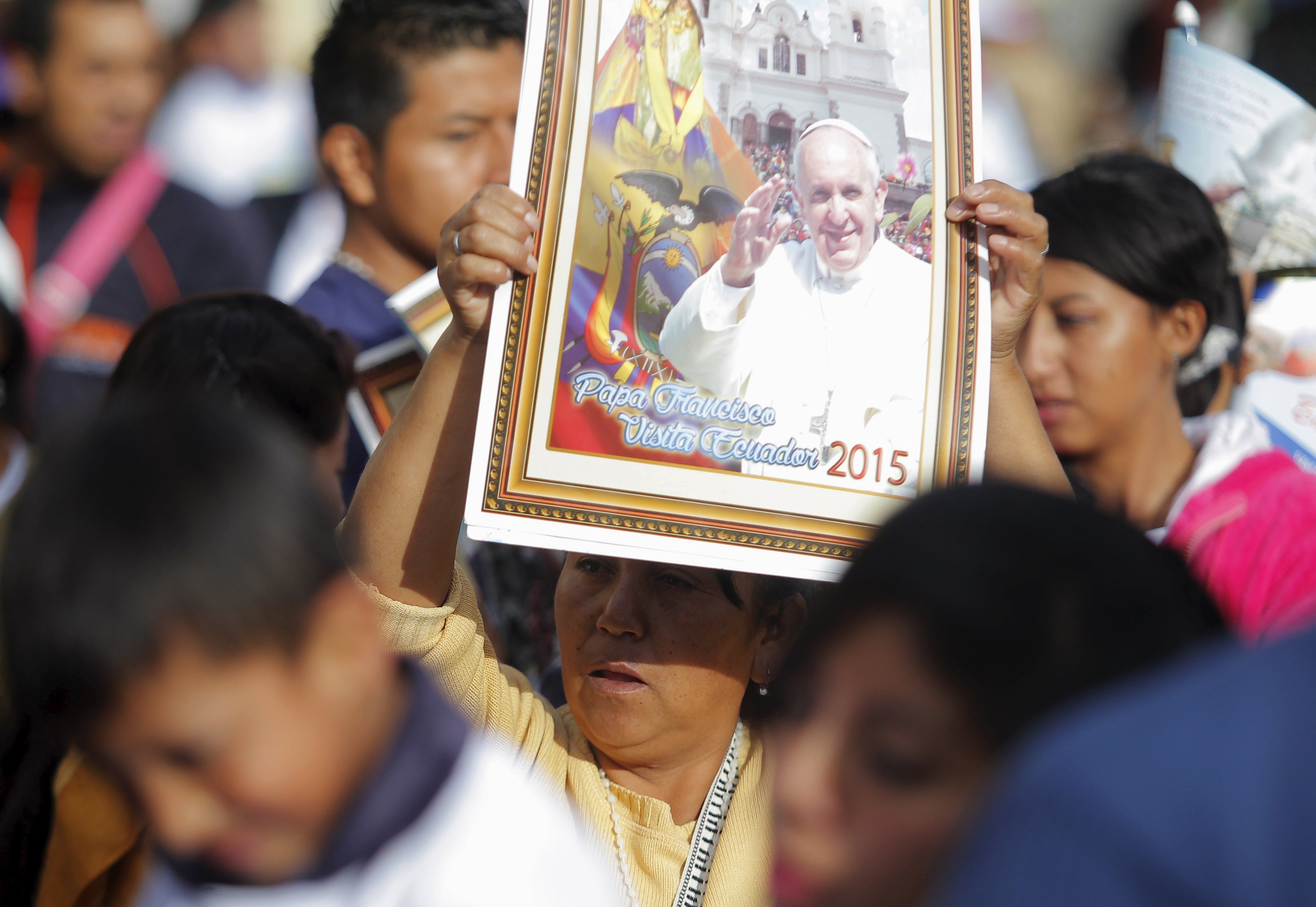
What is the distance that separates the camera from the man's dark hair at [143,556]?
935mm

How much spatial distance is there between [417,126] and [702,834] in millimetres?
1783

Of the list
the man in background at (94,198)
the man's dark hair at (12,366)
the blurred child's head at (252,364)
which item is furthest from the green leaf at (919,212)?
the man in background at (94,198)

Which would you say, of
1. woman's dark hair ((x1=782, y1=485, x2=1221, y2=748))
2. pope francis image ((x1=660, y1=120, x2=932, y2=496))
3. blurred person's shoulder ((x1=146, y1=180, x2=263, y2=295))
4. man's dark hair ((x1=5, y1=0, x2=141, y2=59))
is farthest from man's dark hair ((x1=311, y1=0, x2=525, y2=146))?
woman's dark hair ((x1=782, y1=485, x2=1221, y2=748))

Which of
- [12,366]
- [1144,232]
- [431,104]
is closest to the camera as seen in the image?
[1144,232]

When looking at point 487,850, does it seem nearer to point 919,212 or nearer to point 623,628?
point 623,628

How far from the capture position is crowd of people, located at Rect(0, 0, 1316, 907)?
777 millimetres

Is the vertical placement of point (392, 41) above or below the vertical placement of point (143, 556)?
above

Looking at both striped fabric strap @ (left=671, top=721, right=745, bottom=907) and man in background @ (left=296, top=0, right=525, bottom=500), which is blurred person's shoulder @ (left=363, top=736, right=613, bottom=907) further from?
man in background @ (left=296, top=0, right=525, bottom=500)

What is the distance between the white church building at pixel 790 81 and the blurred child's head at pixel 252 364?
85cm

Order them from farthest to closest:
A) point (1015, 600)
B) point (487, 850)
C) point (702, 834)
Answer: point (702, 834)
point (487, 850)
point (1015, 600)

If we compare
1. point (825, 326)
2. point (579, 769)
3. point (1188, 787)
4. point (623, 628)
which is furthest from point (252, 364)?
point (1188, 787)

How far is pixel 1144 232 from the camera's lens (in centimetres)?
249

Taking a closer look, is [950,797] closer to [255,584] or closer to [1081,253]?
[255,584]

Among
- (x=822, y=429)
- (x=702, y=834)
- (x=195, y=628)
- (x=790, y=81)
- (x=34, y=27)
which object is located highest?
(x=34, y=27)
